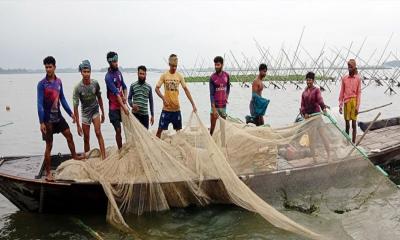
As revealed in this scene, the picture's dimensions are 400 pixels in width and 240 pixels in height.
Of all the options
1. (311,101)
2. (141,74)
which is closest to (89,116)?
(141,74)

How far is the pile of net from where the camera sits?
5500 mm

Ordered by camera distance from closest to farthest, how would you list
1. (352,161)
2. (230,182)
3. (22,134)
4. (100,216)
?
(230,182), (352,161), (100,216), (22,134)

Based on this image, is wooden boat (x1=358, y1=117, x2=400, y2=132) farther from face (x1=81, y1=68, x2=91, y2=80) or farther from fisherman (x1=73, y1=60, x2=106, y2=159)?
face (x1=81, y1=68, x2=91, y2=80)

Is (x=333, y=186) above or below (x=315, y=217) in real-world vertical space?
above

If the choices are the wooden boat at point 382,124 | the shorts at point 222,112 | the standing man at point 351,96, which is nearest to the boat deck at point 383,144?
the wooden boat at point 382,124

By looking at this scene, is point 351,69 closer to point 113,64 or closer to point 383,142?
point 383,142

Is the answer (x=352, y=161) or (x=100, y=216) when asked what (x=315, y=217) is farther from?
(x=100, y=216)

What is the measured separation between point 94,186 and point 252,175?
7.84 ft

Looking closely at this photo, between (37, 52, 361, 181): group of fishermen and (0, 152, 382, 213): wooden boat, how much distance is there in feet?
1.00

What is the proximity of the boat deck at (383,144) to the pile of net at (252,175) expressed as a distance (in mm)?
2070

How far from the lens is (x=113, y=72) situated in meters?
6.57

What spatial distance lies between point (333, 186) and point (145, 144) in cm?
290

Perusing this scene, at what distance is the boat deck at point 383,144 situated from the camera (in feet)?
26.5

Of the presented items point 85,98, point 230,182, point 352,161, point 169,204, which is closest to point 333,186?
point 352,161
